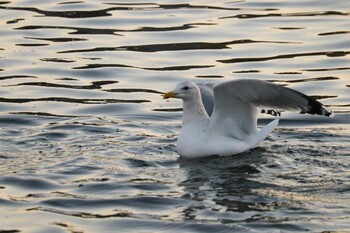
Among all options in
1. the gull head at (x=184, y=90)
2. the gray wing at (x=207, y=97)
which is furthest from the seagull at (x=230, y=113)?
the gray wing at (x=207, y=97)

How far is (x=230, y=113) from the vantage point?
12031 mm

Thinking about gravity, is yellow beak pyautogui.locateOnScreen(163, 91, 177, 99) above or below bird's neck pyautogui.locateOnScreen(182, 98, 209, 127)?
above

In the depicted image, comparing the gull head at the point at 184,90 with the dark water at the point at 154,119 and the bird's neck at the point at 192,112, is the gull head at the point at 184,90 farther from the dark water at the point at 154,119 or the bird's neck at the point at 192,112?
the dark water at the point at 154,119

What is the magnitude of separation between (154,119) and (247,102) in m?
1.86

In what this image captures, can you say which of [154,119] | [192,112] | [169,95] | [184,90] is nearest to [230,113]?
[192,112]

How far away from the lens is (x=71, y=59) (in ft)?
52.7

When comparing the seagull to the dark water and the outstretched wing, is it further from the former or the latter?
the dark water

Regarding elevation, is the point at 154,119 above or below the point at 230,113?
below

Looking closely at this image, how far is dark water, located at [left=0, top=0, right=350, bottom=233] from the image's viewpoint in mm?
9875

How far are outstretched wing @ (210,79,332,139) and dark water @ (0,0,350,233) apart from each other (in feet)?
1.18

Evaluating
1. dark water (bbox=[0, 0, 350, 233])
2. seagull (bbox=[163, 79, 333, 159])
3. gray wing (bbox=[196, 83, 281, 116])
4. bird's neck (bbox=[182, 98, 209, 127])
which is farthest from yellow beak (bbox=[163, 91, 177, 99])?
gray wing (bbox=[196, 83, 281, 116])

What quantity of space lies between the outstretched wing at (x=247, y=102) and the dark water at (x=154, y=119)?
1.18ft

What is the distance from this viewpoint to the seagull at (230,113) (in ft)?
38.2

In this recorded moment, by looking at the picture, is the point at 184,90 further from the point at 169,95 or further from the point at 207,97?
the point at 207,97
